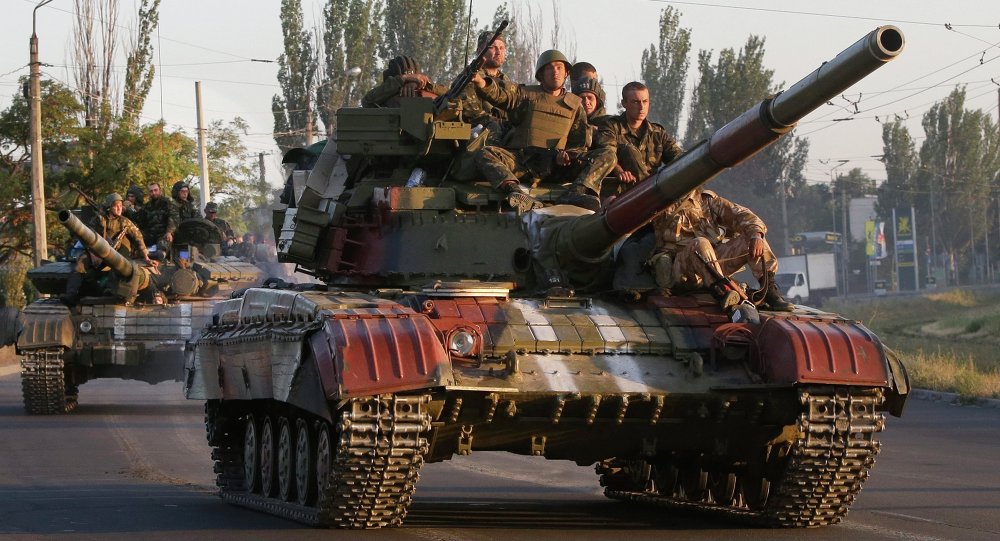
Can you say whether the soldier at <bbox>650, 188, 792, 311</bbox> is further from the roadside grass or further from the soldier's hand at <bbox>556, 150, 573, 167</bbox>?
the roadside grass

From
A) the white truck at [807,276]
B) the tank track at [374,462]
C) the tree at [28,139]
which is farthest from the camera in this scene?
the white truck at [807,276]

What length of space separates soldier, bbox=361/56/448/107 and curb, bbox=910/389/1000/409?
12.3 meters

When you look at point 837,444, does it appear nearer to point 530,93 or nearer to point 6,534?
point 530,93

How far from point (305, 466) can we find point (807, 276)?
219 ft

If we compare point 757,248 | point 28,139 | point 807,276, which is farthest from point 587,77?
point 807,276

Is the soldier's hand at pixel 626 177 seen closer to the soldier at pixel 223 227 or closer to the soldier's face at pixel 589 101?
the soldier's face at pixel 589 101

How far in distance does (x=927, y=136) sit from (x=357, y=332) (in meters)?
88.3

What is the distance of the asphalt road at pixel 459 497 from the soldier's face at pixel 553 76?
3.39 meters

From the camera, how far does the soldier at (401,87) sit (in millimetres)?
15297

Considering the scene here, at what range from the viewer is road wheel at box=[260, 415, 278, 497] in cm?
1302

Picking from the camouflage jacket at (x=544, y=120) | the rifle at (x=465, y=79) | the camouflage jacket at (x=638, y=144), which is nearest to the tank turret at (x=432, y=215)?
the rifle at (x=465, y=79)

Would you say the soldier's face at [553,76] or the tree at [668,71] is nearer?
the soldier's face at [553,76]

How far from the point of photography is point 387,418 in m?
10.3

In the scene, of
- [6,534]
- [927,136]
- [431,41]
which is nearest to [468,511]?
[6,534]
